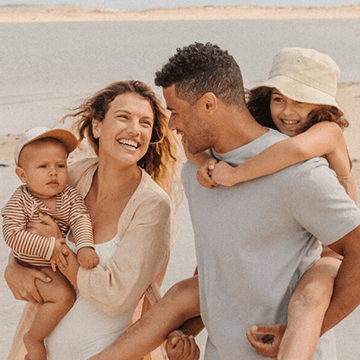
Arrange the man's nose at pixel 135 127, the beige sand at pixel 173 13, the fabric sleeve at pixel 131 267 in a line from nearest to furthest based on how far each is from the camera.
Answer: the fabric sleeve at pixel 131 267
the man's nose at pixel 135 127
the beige sand at pixel 173 13

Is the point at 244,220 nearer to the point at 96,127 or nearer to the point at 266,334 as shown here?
the point at 266,334

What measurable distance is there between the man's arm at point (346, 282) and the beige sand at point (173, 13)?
1544 inches

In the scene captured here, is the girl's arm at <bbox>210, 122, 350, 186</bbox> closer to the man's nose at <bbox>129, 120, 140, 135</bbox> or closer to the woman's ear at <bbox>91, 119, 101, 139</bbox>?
the man's nose at <bbox>129, 120, 140, 135</bbox>

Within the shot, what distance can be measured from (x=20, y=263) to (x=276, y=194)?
128 centimetres

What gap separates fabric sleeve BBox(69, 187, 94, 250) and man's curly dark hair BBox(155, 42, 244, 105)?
75cm

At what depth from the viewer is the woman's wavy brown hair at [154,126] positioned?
2705mm

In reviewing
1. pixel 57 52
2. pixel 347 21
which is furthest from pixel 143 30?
pixel 347 21

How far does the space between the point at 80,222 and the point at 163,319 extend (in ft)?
1.79

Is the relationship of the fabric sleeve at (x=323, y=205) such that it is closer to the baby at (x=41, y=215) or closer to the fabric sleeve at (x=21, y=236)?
the baby at (x=41, y=215)

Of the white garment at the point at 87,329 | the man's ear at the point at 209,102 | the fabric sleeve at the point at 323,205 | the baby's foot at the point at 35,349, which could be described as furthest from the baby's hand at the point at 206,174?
the baby's foot at the point at 35,349

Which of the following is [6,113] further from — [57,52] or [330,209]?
[57,52]

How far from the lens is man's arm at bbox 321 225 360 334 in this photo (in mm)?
1966

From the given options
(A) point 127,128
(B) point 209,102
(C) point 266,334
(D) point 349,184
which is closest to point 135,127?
(A) point 127,128

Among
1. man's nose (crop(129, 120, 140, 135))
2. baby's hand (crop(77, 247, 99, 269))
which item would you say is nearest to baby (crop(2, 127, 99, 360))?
baby's hand (crop(77, 247, 99, 269))
